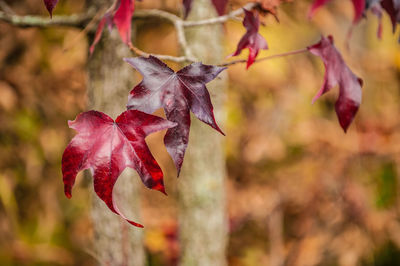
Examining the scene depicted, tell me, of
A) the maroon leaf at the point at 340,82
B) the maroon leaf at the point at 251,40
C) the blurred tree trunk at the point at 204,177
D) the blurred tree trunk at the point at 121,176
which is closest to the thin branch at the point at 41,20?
the blurred tree trunk at the point at 121,176

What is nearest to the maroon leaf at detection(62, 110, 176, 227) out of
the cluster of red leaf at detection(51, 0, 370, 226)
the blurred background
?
the cluster of red leaf at detection(51, 0, 370, 226)

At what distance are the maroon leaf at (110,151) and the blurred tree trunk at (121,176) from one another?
1.55ft

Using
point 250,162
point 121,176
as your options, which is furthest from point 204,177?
point 250,162

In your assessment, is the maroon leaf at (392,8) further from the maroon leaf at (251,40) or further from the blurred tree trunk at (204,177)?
the blurred tree trunk at (204,177)

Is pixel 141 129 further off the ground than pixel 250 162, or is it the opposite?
pixel 141 129

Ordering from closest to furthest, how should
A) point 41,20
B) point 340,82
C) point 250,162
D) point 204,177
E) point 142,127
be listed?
point 142,127 → point 340,82 → point 41,20 → point 204,177 → point 250,162

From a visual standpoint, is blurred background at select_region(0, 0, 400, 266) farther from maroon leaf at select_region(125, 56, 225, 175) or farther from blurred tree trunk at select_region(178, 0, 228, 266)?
maroon leaf at select_region(125, 56, 225, 175)

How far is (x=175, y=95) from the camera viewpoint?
580mm

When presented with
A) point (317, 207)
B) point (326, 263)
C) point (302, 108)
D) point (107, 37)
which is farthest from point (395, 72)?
point (107, 37)

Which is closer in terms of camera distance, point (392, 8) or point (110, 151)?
point (110, 151)

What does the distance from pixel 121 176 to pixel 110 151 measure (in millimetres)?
503

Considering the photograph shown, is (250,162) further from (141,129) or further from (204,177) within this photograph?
(141,129)

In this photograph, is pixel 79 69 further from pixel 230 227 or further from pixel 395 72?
pixel 395 72

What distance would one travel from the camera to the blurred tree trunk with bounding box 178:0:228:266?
1.26 m
